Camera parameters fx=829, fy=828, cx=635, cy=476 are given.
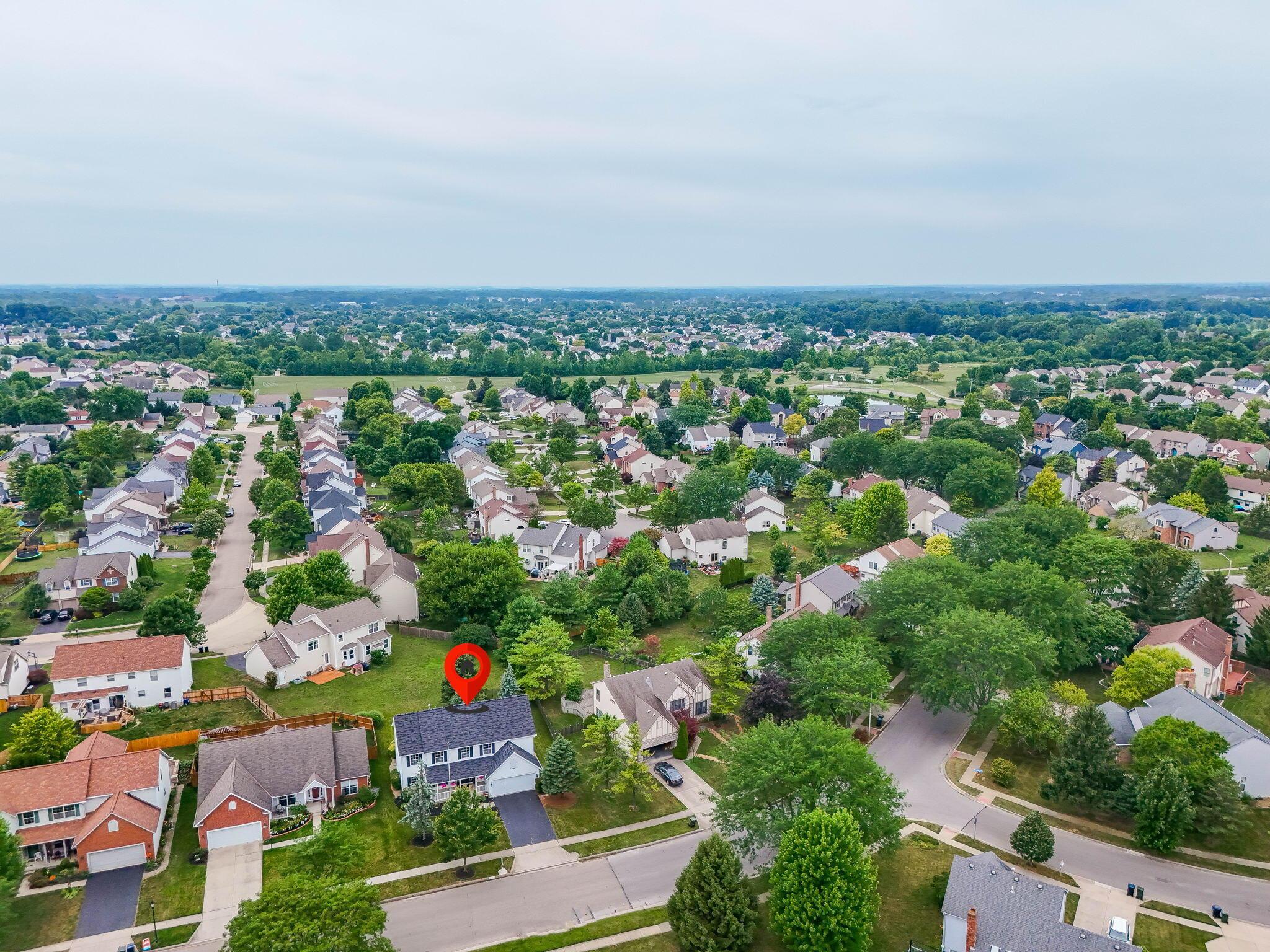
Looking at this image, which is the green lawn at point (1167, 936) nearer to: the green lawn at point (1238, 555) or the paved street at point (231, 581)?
the green lawn at point (1238, 555)

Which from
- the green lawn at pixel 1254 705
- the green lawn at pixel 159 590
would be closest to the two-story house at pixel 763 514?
the green lawn at pixel 1254 705

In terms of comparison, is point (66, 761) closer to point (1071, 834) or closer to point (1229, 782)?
point (1071, 834)

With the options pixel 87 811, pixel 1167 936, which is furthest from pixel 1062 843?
pixel 87 811

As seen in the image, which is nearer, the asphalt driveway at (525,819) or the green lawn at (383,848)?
the green lawn at (383,848)

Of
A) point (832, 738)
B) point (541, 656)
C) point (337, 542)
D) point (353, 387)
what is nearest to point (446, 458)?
point (337, 542)

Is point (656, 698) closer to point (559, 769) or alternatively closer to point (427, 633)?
point (559, 769)

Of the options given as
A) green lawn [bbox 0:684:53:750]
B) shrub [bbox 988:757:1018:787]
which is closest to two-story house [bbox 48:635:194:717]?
→ green lawn [bbox 0:684:53:750]
